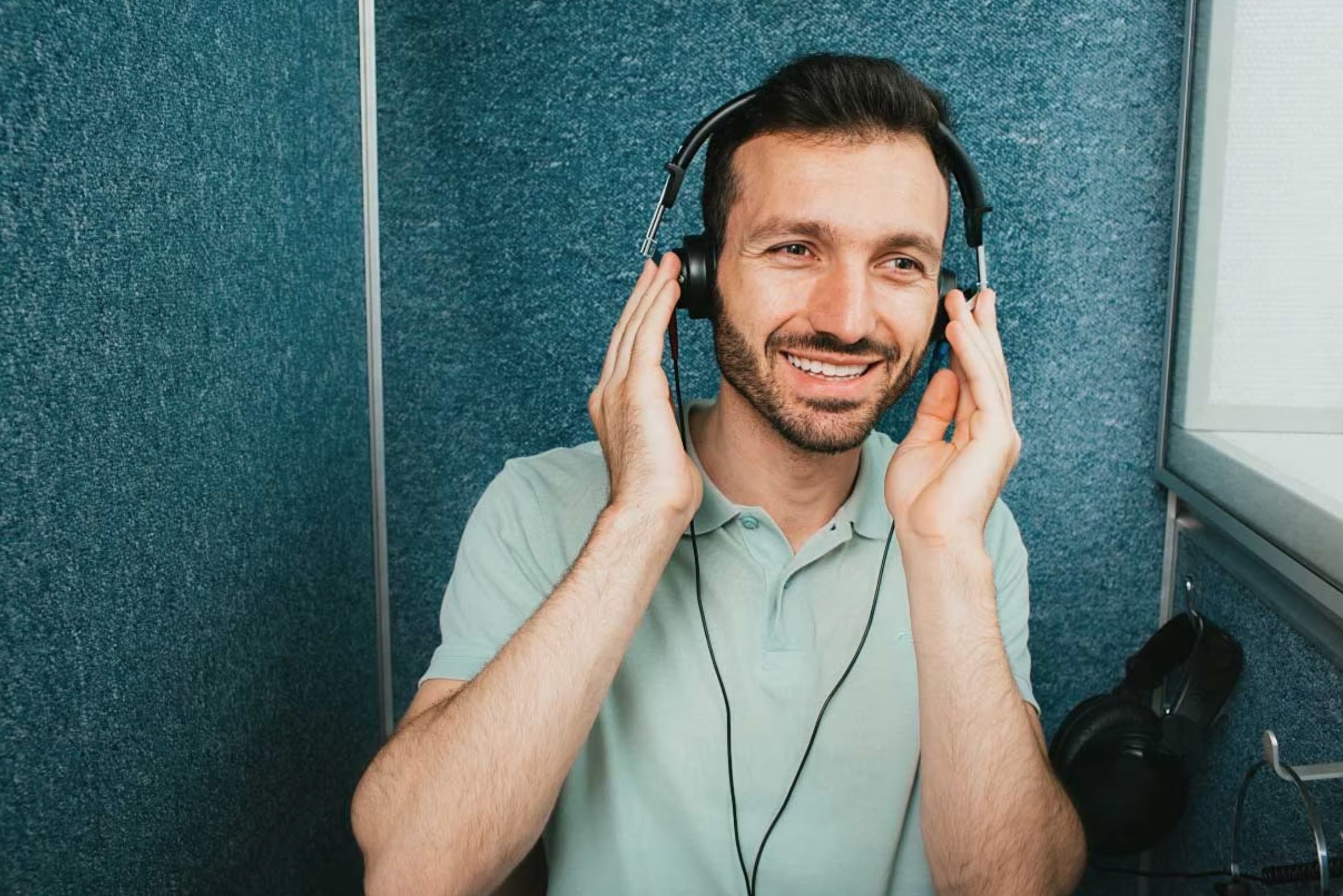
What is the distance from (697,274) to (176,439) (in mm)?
445

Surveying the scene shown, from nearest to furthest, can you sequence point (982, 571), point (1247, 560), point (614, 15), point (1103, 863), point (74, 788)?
1. point (74, 788)
2. point (982, 571)
3. point (1247, 560)
4. point (614, 15)
5. point (1103, 863)

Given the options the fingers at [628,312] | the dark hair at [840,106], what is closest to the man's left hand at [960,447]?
the dark hair at [840,106]

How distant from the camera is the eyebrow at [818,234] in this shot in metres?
0.92

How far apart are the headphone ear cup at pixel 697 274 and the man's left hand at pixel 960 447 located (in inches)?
8.5

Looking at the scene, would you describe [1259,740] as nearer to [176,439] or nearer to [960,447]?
[960,447]

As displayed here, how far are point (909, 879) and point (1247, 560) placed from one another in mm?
436

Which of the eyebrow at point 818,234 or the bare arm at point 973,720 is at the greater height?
the eyebrow at point 818,234

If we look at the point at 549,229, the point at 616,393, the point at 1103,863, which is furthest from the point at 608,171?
the point at 1103,863

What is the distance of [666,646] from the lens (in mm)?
924

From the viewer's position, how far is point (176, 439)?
760mm

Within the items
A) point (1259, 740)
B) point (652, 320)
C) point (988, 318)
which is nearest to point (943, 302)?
point (988, 318)

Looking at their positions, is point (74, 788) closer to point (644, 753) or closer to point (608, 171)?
point (644, 753)

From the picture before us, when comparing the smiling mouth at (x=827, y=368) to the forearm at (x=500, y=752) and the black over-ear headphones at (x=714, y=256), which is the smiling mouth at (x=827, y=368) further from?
the forearm at (x=500, y=752)

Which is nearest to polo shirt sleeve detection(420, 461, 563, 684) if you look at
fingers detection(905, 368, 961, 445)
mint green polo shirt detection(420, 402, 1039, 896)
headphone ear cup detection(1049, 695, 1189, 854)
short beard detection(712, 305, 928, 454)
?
mint green polo shirt detection(420, 402, 1039, 896)
